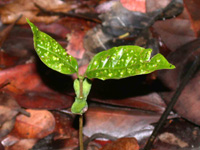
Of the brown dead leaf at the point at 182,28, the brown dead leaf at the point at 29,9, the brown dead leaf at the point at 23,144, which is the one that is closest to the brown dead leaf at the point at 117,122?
the brown dead leaf at the point at 23,144

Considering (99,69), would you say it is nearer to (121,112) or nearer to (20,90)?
(121,112)

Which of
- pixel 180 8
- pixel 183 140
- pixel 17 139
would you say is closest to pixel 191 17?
pixel 180 8

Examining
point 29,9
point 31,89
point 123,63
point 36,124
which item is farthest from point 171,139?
point 29,9

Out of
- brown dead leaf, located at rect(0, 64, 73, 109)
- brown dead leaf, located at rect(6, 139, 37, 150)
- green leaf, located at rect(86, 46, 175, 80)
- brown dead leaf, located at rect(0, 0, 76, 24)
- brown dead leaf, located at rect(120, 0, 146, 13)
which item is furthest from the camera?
brown dead leaf, located at rect(0, 0, 76, 24)

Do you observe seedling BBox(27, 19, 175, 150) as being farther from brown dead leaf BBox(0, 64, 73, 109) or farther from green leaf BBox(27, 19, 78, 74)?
brown dead leaf BBox(0, 64, 73, 109)

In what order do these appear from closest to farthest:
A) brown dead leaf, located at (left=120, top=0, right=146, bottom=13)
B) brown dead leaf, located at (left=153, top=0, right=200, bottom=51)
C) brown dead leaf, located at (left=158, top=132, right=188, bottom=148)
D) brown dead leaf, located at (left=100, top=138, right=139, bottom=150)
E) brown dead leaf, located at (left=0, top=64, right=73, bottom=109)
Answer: brown dead leaf, located at (left=100, top=138, right=139, bottom=150), brown dead leaf, located at (left=158, top=132, right=188, bottom=148), brown dead leaf, located at (left=0, top=64, right=73, bottom=109), brown dead leaf, located at (left=153, top=0, right=200, bottom=51), brown dead leaf, located at (left=120, top=0, right=146, bottom=13)

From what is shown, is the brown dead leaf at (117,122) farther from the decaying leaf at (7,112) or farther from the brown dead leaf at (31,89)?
the decaying leaf at (7,112)

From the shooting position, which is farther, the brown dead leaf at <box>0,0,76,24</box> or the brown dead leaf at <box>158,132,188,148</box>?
the brown dead leaf at <box>0,0,76,24</box>

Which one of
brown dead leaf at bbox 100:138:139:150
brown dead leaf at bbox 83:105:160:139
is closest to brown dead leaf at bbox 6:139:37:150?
brown dead leaf at bbox 83:105:160:139
